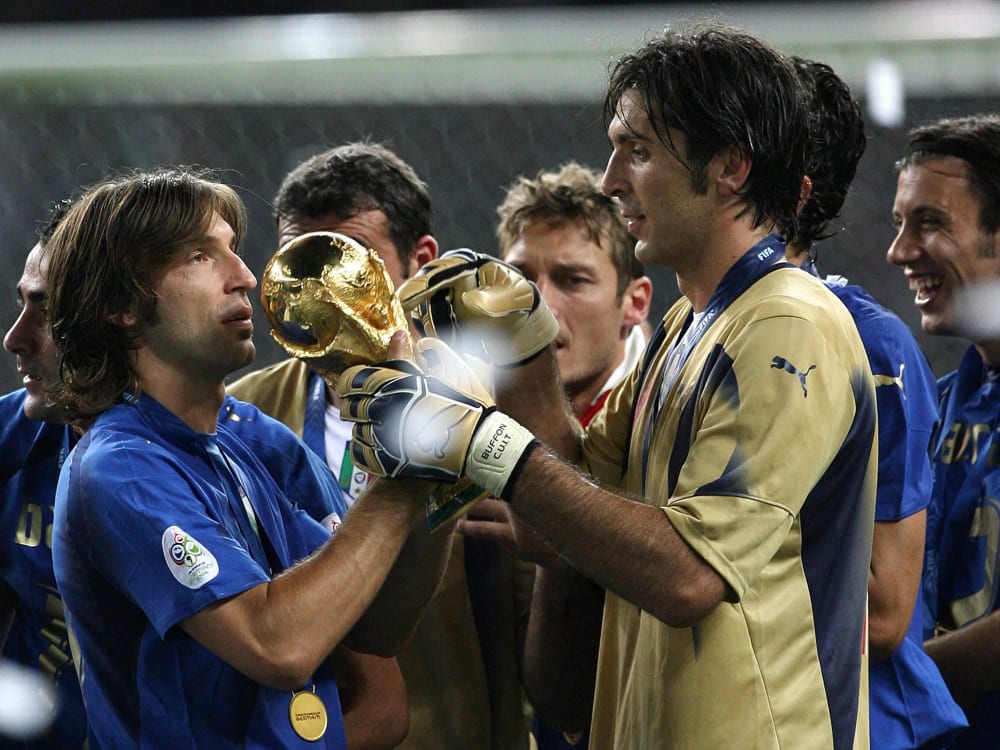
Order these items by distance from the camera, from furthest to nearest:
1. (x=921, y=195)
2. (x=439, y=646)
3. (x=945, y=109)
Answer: (x=945, y=109) → (x=921, y=195) → (x=439, y=646)

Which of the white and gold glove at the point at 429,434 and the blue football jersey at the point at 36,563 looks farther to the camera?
the blue football jersey at the point at 36,563

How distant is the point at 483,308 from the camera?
5.84 ft

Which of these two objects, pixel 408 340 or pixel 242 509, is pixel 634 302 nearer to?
pixel 408 340

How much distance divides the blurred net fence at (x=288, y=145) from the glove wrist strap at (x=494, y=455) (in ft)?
8.52

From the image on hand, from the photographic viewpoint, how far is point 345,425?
7.96 feet

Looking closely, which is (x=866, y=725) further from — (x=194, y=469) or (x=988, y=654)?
(x=194, y=469)

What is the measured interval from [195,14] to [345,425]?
8.98ft

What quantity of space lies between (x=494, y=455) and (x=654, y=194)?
0.42 m

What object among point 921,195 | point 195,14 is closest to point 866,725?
point 921,195

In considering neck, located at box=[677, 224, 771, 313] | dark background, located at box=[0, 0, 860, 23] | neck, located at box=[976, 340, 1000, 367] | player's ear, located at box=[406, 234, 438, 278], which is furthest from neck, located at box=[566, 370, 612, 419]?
dark background, located at box=[0, 0, 860, 23]

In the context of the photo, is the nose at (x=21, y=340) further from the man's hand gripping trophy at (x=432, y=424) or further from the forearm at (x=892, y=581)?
the forearm at (x=892, y=581)

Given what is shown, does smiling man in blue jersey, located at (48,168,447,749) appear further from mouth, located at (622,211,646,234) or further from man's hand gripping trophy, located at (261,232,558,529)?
mouth, located at (622,211,646,234)

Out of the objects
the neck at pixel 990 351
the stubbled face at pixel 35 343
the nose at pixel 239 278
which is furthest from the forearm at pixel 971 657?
the stubbled face at pixel 35 343

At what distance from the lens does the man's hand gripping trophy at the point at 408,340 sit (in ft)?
4.87
